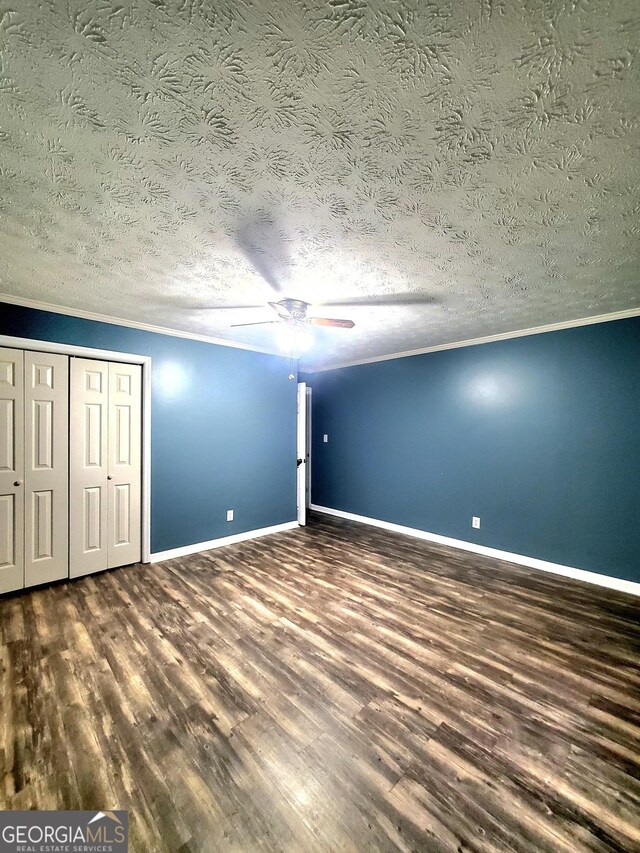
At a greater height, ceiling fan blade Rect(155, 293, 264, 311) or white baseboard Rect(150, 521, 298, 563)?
ceiling fan blade Rect(155, 293, 264, 311)

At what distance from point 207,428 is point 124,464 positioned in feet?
3.13

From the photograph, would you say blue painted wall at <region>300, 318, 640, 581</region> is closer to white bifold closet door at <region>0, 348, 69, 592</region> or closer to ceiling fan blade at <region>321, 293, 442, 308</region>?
ceiling fan blade at <region>321, 293, 442, 308</region>

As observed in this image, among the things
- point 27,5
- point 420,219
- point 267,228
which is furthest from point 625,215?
point 27,5

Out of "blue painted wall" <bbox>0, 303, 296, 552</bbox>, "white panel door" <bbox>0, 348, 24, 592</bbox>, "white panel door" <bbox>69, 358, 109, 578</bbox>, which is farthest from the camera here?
"blue painted wall" <bbox>0, 303, 296, 552</bbox>

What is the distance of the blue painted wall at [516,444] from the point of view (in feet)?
9.85

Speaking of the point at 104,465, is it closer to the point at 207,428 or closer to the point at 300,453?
the point at 207,428

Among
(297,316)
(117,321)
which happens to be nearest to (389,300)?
(297,316)

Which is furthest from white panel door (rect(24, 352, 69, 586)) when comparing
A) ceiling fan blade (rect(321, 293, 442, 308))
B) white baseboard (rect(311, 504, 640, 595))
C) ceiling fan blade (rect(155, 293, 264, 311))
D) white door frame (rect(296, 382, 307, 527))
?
white baseboard (rect(311, 504, 640, 595))

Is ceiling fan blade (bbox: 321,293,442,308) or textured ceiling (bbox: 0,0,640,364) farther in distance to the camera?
ceiling fan blade (bbox: 321,293,442,308)

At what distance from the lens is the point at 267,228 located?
5.54 feet

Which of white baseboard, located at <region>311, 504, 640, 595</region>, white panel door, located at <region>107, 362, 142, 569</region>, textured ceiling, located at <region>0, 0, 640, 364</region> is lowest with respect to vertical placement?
white baseboard, located at <region>311, 504, 640, 595</region>

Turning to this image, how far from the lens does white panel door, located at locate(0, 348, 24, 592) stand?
274 cm

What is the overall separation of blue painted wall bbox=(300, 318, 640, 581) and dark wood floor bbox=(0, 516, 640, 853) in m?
0.71

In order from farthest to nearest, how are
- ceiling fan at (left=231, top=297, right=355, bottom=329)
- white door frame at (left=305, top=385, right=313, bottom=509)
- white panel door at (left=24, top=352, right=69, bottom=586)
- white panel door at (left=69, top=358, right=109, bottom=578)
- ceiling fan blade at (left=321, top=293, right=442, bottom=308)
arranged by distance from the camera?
1. white door frame at (left=305, top=385, right=313, bottom=509)
2. white panel door at (left=69, top=358, right=109, bottom=578)
3. white panel door at (left=24, top=352, right=69, bottom=586)
4. ceiling fan blade at (left=321, top=293, right=442, bottom=308)
5. ceiling fan at (left=231, top=297, right=355, bottom=329)
